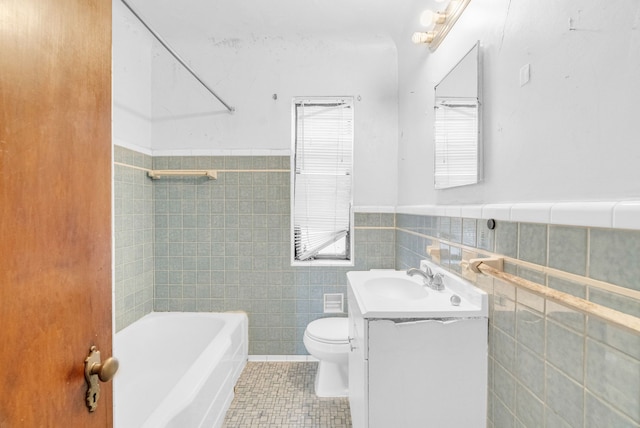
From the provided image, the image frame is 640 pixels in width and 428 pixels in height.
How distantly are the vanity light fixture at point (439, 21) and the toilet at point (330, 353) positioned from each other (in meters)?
1.75

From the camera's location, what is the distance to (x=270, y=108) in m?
2.39

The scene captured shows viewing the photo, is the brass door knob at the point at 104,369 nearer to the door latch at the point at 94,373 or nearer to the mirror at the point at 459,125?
the door latch at the point at 94,373

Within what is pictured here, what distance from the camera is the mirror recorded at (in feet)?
3.98

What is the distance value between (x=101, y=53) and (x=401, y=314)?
3.84 feet

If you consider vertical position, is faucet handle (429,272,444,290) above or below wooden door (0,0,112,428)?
below

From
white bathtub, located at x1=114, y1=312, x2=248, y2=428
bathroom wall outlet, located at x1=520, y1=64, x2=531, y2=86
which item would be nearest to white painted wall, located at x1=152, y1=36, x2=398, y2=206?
white bathtub, located at x1=114, y1=312, x2=248, y2=428

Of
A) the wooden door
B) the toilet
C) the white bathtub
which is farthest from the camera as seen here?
the toilet

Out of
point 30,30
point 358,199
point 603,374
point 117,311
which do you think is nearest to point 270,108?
point 358,199

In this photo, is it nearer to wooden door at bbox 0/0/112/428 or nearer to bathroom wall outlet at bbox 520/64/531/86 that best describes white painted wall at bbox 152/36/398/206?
bathroom wall outlet at bbox 520/64/531/86

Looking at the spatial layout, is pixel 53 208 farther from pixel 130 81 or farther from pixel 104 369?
pixel 130 81

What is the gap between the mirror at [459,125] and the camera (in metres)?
1.21

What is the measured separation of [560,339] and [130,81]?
8.93ft

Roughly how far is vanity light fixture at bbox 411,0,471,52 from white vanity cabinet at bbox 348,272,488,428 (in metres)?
1.30

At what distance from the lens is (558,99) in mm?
799
